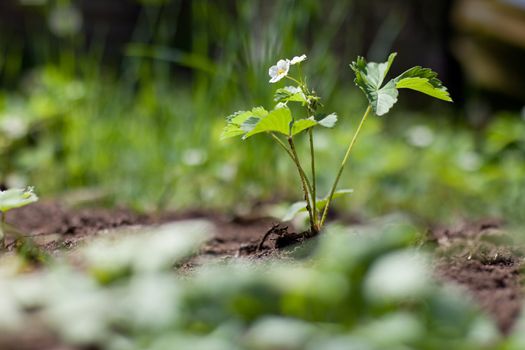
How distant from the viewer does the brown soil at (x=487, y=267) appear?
85 centimetres

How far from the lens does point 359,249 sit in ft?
2.25

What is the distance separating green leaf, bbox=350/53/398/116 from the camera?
41.6 inches

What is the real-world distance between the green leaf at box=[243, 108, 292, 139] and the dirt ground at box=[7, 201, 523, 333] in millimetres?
224

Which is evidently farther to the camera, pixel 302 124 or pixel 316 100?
pixel 316 100

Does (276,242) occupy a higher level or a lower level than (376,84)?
lower

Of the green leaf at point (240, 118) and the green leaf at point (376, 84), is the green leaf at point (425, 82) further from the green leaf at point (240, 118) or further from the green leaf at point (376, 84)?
the green leaf at point (240, 118)

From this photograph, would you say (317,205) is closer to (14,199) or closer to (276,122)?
(276,122)

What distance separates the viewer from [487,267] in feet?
3.57

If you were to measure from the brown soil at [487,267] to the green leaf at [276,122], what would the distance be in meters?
0.32

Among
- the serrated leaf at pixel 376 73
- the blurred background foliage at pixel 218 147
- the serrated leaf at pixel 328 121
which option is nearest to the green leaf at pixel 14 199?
the serrated leaf at pixel 328 121

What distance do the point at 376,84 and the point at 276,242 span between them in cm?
32

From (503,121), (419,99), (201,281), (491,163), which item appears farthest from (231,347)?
(419,99)

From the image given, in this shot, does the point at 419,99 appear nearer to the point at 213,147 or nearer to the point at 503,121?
the point at 503,121

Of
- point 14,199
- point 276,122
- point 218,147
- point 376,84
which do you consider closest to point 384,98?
point 376,84
